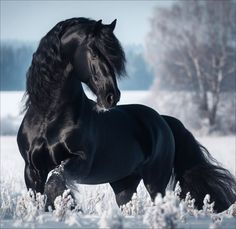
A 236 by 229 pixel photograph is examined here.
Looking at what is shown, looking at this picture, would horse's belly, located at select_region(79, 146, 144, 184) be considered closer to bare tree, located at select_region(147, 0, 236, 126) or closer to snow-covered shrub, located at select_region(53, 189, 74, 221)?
snow-covered shrub, located at select_region(53, 189, 74, 221)

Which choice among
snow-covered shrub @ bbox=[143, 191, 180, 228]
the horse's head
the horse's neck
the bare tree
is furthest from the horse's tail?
the bare tree

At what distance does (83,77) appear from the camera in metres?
4.72

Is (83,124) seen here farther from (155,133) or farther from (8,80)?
(8,80)

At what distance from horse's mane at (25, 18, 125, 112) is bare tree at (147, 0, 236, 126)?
22473 mm

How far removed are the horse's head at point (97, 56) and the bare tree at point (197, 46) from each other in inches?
887

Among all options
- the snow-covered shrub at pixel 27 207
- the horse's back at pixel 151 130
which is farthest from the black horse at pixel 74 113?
the horse's back at pixel 151 130

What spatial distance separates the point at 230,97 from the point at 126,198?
21.8m

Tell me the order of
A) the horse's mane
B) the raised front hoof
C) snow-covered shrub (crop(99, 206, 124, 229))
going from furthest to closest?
the horse's mane → the raised front hoof → snow-covered shrub (crop(99, 206, 124, 229))

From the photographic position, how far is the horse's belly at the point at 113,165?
200 inches

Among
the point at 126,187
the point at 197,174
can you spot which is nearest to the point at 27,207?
the point at 126,187

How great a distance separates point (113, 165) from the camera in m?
5.27

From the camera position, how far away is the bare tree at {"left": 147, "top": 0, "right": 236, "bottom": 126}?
2727 centimetres

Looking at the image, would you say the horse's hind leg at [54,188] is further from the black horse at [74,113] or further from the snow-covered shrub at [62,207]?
the snow-covered shrub at [62,207]

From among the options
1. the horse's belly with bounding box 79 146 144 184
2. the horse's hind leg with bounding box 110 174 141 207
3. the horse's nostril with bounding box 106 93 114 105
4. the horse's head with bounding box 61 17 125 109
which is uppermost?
the horse's head with bounding box 61 17 125 109
